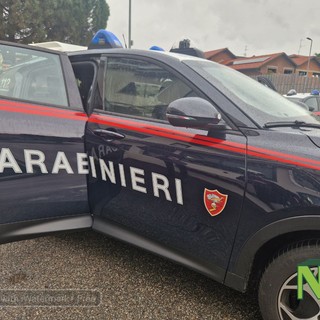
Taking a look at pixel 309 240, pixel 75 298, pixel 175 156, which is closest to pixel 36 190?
pixel 75 298

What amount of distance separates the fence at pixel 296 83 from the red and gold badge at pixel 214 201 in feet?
58.4

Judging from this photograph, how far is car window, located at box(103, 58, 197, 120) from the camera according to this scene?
203 cm

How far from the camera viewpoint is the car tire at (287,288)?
153 cm

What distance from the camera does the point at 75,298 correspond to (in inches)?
83.7

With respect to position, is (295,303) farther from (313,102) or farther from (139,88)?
(313,102)

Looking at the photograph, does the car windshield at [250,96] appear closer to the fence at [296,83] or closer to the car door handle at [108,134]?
the car door handle at [108,134]

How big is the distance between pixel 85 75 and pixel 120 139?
73cm

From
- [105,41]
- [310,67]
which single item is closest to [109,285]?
[105,41]

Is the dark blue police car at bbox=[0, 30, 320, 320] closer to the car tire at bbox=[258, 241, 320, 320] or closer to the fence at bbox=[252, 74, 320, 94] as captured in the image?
the car tire at bbox=[258, 241, 320, 320]

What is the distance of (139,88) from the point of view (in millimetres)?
2184

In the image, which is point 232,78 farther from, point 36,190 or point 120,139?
point 36,190

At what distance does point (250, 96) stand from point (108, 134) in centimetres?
93

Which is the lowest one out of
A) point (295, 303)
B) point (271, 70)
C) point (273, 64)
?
point (295, 303)

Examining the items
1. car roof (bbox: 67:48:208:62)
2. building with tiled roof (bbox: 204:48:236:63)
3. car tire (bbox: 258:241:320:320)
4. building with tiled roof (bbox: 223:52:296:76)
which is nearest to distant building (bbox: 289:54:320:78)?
building with tiled roof (bbox: 223:52:296:76)
